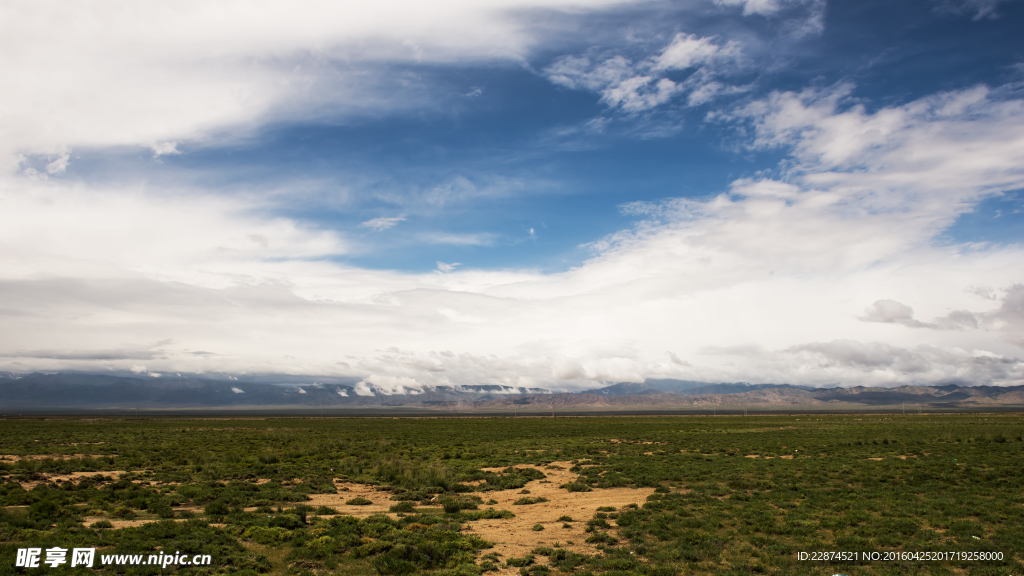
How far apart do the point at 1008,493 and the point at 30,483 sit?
49119mm

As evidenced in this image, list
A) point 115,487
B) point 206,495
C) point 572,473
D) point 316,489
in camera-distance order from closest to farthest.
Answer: point 206,495 → point 115,487 → point 316,489 → point 572,473

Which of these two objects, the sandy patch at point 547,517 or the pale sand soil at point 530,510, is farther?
the pale sand soil at point 530,510

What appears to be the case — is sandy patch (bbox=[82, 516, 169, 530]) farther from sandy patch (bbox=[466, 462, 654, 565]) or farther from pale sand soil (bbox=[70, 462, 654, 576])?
sandy patch (bbox=[466, 462, 654, 565])

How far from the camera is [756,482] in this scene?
88.9 ft

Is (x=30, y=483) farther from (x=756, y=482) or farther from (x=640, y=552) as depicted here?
(x=756, y=482)

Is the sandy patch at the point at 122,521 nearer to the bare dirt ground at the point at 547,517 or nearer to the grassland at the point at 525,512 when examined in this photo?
the grassland at the point at 525,512

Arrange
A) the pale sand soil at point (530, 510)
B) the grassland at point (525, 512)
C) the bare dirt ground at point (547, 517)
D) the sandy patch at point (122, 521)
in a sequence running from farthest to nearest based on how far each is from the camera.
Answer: the sandy patch at point (122, 521) < the pale sand soil at point (530, 510) < the bare dirt ground at point (547, 517) < the grassland at point (525, 512)

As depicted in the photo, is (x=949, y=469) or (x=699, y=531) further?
(x=949, y=469)

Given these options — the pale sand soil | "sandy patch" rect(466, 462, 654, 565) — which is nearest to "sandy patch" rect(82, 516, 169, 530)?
the pale sand soil

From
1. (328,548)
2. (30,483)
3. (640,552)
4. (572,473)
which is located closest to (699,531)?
(640,552)

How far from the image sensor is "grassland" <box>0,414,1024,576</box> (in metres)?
14.8

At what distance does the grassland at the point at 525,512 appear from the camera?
14.8 m

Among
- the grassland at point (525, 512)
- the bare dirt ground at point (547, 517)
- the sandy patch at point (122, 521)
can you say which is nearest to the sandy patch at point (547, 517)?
the bare dirt ground at point (547, 517)

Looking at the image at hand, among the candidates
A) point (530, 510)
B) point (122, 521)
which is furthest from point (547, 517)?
point (122, 521)
